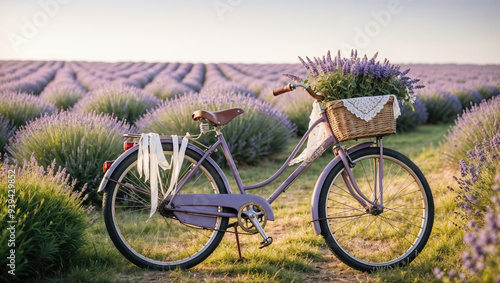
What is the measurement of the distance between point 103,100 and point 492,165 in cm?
615

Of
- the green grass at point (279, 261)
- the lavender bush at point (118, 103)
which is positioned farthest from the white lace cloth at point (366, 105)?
the lavender bush at point (118, 103)

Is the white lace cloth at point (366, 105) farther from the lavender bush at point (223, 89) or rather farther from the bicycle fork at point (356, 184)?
the lavender bush at point (223, 89)

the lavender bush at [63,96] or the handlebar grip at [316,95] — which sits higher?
the lavender bush at [63,96]

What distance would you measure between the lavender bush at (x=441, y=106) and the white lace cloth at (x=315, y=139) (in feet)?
27.5

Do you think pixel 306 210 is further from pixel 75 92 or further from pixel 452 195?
pixel 75 92

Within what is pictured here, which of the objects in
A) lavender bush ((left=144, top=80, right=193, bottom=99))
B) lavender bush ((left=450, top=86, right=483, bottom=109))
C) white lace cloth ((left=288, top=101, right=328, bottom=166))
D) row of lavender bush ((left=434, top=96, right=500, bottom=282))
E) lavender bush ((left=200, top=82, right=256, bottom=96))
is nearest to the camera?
row of lavender bush ((left=434, top=96, right=500, bottom=282))

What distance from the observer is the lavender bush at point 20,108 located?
5.93m

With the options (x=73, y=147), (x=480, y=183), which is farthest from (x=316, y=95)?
(x=73, y=147)

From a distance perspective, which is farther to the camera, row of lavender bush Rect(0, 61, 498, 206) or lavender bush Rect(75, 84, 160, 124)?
lavender bush Rect(75, 84, 160, 124)

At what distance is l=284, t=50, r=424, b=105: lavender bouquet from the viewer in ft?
8.18

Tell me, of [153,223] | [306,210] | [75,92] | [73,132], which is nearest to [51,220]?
[153,223]

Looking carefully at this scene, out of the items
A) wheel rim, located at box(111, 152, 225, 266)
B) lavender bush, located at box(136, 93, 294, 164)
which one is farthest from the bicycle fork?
lavender bush, located at box(136, 93, 294, 164)

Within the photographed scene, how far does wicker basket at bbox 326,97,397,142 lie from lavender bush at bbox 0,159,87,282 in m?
1.77

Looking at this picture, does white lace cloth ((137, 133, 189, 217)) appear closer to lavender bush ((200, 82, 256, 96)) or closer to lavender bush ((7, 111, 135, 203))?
lavender bush ((7, 111, 135, 203))
